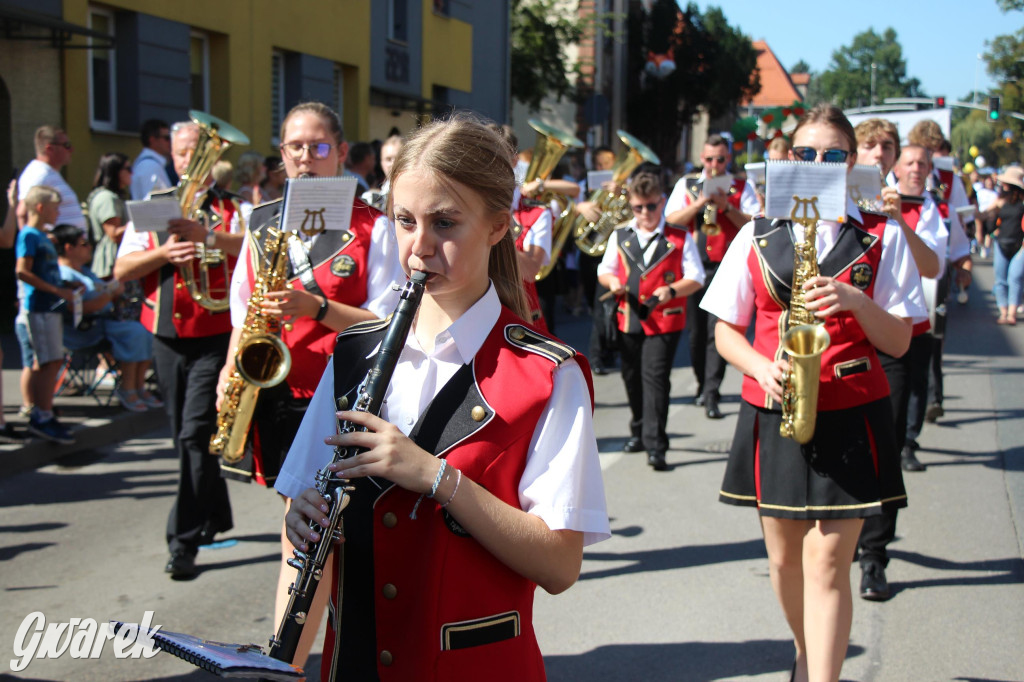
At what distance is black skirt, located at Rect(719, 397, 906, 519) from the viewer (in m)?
3.43

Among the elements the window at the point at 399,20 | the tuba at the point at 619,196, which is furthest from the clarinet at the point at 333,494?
the window at the point at 399,20

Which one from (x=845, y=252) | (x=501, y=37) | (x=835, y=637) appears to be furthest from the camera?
(x=501, y=37)

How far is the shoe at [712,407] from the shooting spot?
8852 millimetres

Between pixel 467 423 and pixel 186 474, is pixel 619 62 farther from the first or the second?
pixel 467 423

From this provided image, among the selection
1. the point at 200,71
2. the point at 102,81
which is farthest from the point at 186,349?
the point at 200,71

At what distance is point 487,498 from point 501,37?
78.3ft

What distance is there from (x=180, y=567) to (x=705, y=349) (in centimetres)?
552

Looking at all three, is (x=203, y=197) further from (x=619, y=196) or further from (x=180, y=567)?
(x=619, y=196)

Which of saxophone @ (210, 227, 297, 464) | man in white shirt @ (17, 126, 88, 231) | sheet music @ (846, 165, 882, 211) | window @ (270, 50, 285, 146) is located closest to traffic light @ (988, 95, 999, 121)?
window @ (270, 50, 285, 146)

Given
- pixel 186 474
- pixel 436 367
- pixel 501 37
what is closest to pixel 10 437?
pixel 186 474

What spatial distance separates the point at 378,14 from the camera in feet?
63.7

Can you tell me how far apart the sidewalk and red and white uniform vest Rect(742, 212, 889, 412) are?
210 inches

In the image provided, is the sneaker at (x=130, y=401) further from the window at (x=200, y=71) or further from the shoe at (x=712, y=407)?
the window at (x=200, y=71)

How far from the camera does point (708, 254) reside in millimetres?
9336
